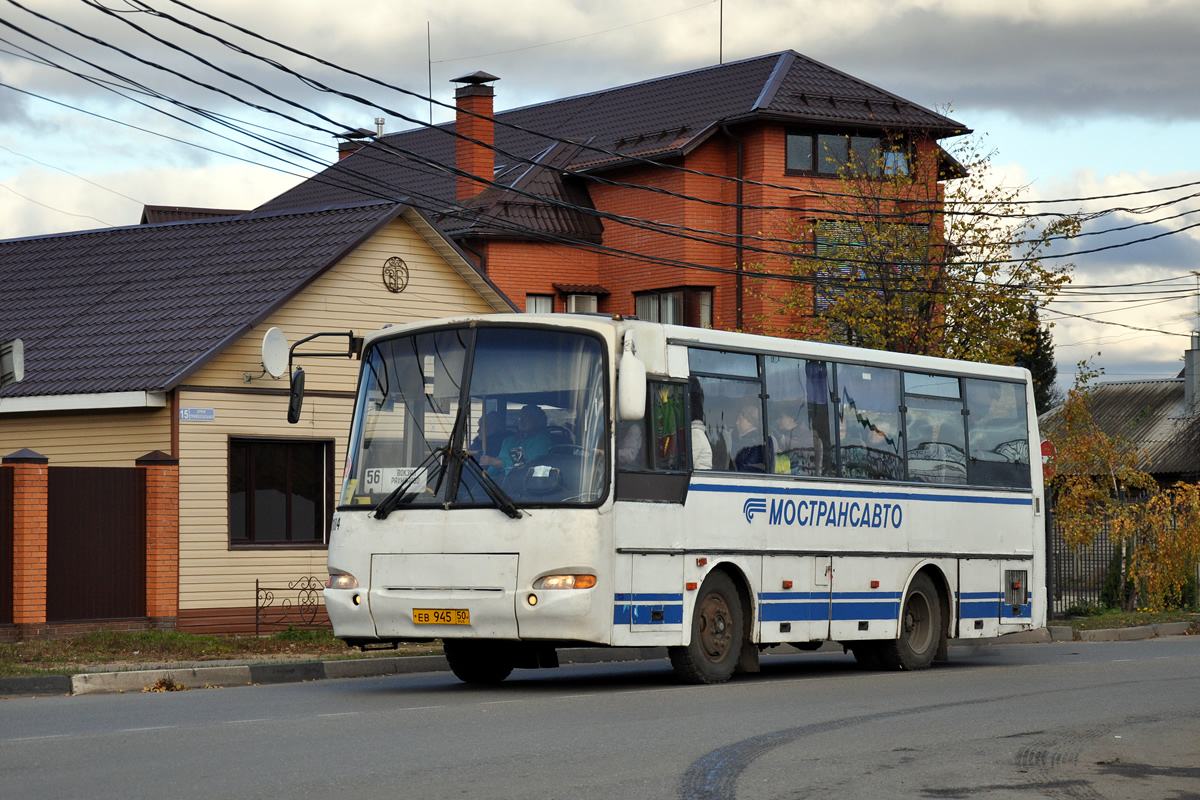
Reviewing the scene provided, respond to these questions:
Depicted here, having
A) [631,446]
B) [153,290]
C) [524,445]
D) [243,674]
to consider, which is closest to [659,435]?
[631,446]

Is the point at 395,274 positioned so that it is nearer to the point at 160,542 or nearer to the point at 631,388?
the point at 160,542

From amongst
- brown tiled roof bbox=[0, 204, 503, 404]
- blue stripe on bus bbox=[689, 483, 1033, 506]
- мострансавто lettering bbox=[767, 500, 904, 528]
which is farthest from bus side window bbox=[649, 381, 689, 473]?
brown tiled roof bbox=[0, 204, 503, 404]

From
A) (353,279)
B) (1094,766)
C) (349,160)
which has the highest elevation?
(349,160)

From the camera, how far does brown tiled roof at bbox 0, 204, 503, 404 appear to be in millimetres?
22859

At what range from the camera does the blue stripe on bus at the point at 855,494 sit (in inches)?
589

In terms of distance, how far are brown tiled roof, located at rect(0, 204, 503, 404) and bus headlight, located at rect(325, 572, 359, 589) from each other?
839cm

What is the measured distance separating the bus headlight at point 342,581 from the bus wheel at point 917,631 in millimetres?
6162

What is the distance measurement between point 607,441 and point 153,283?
44.8ft

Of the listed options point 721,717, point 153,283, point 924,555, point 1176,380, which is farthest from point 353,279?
point 1176,380

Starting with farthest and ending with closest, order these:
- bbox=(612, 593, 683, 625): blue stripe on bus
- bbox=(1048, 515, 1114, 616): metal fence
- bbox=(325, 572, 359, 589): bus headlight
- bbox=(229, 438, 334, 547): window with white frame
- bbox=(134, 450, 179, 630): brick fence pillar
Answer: bbox=(1048, 515, 1114, 616): metal fence
bbox=(229, 438, 334, 547): window with white frame
bbox=(134, 450, 179, 630): brick fence pillar
bbox=(325, 572, 359, 589): bus headlight
bbox=(612, 593, 683, 625): blue stripe on bus

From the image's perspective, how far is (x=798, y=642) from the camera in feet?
53.1

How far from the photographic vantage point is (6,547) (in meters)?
19.9

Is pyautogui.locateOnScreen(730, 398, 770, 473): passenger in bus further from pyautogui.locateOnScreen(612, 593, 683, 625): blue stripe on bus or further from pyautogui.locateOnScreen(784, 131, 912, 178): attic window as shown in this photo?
pyautogui.locateOnScreen(784, 131, 912, 178): attic window

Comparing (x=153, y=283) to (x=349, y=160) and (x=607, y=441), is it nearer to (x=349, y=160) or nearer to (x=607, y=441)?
(x=607, y=441)
